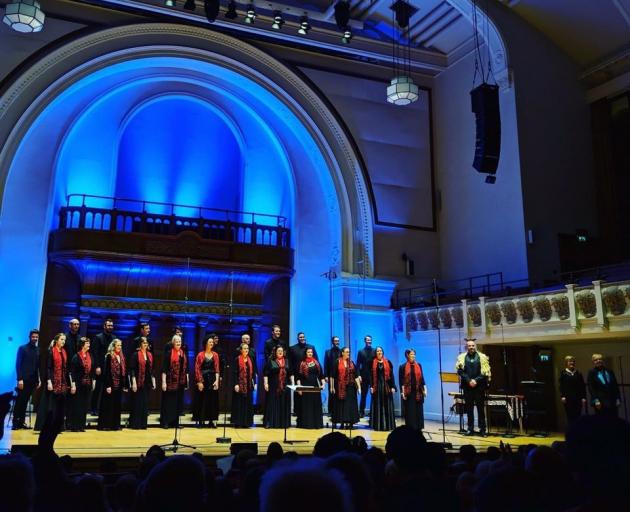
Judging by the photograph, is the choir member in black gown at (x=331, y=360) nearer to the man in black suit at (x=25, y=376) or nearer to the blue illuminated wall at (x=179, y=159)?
the blue illuminated wall at (x=179, y=159)

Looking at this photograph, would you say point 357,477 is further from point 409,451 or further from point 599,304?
point 599,304

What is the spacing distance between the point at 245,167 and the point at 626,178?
9.14m

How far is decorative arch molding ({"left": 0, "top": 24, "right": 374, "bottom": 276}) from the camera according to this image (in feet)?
39.2

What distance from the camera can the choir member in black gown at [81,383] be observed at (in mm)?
9125

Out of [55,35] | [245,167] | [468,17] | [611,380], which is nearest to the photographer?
[611,380]

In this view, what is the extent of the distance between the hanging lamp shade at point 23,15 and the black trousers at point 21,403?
19.4 ft

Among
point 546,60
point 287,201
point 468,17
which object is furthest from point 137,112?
point 546,60

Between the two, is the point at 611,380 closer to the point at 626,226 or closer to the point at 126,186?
the point at 626,226

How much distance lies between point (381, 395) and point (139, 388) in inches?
166

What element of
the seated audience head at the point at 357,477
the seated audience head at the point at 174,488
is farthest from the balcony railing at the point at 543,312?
the seated audience head at the point at 174,488

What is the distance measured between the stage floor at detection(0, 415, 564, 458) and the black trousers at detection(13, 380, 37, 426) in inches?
8.5

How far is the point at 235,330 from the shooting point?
1378cm

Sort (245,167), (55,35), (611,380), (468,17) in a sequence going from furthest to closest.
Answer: (245,167), (468,17), (55,35), (611,380)

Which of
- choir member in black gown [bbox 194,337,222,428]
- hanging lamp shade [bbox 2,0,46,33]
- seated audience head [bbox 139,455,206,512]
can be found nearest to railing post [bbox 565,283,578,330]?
choir member in black gown [bbox 194,337,222,428]
